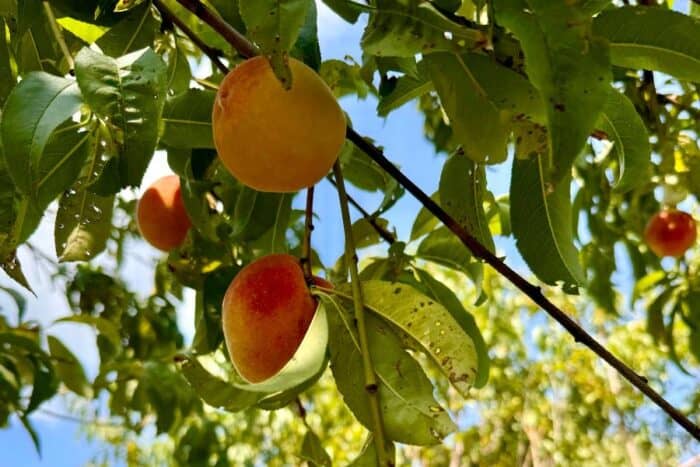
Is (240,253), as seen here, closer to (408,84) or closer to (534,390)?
(408,84)

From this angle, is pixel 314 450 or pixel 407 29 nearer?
pixel 407 29

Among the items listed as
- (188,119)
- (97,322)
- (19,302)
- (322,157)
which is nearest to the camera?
(322,157)

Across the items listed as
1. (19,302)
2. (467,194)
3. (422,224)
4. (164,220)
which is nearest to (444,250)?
(422,224)

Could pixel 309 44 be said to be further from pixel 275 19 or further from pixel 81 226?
pixel 81 226

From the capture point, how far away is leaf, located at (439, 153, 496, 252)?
0.88 m

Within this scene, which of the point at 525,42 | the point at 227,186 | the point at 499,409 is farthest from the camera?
the point at 499,409

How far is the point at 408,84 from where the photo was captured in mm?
867

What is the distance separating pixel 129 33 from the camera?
2.80 feet

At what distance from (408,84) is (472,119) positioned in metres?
0.20

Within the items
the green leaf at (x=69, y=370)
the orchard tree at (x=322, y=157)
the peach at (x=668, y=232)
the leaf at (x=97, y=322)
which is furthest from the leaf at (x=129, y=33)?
the peach at (x=668, y=232)

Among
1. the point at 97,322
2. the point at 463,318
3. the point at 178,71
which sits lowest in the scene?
the point at 97,322

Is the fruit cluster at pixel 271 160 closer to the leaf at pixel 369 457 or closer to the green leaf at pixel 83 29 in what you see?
Answer: the leaf at pixel 369 457

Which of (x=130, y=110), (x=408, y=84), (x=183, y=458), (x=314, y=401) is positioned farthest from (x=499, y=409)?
(x=130, y=110)

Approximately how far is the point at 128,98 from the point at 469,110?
0.27m
